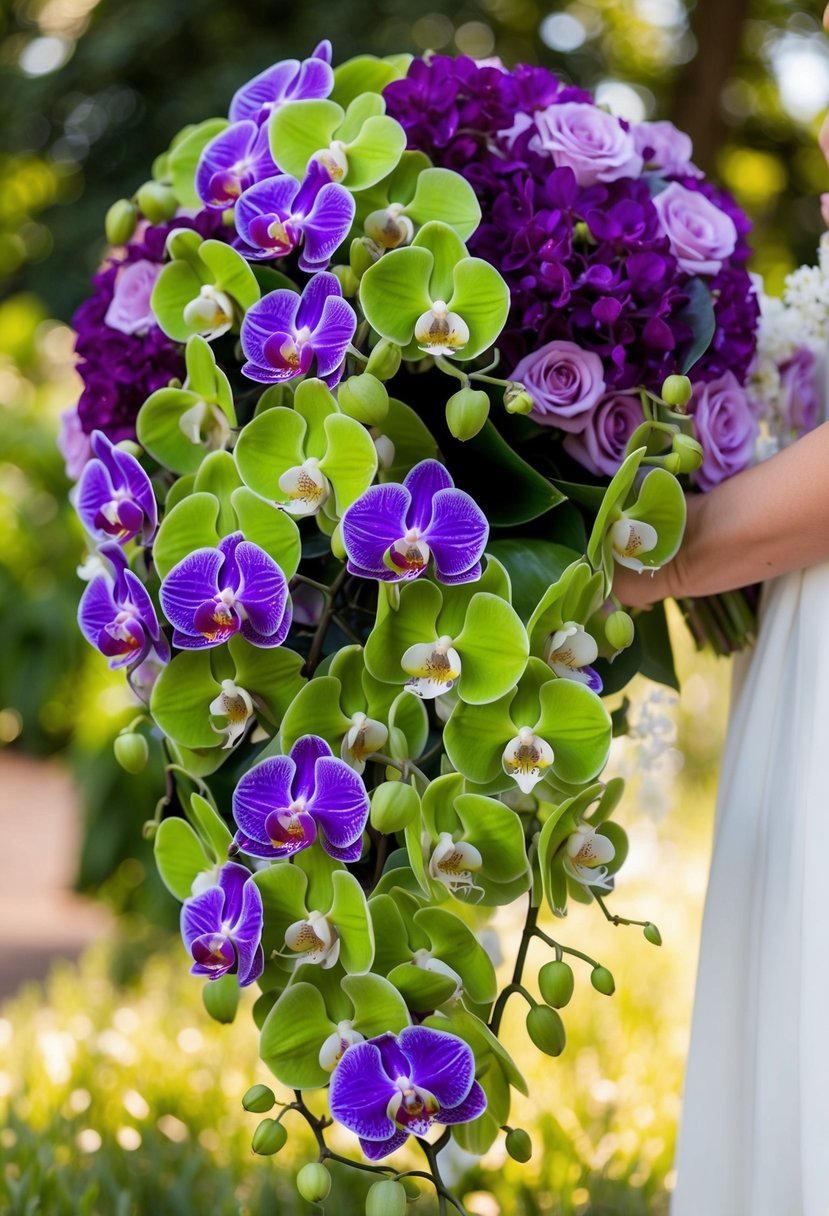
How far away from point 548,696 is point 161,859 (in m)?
0.34

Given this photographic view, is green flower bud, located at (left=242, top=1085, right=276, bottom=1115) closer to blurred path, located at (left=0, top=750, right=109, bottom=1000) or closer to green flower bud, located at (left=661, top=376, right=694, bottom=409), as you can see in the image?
green flower bud, located at (left=661, top=376, right=694, bottom=409)

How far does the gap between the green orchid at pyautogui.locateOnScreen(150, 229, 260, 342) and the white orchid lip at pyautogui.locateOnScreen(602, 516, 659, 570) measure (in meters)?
0.33

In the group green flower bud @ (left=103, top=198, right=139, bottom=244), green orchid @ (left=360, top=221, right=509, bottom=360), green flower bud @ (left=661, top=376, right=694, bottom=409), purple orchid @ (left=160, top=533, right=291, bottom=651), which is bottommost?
purple orchid @ (left=160, top=533, right=291, bottom=651)

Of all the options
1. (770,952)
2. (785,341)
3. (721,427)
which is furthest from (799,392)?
(770,952)

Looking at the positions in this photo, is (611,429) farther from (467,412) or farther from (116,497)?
(116,497)

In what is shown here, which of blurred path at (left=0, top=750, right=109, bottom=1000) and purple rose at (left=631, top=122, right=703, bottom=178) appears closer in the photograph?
purple rose at (left=631, top=122, right=703, bottom=178)

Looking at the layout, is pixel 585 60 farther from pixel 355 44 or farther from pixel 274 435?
pixel 274 435

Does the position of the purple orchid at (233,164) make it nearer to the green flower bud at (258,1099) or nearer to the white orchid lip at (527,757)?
the white orchid lip at (527,757)

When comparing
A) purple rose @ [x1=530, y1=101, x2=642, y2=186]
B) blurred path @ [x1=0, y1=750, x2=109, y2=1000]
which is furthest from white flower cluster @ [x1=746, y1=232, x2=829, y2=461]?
blurred path @ [x1=0, y1=750, x2=109, y2=1000]

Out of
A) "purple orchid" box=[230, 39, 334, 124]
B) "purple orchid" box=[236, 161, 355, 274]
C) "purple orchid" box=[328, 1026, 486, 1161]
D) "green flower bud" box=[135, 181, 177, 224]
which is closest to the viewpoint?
"purple orchid" box=[328, 1026, 486, 1161]

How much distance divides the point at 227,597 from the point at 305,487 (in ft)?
0.30

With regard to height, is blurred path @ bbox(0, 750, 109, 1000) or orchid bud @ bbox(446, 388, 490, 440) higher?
orchid bud @ bbox(446, 388, 490, 440)

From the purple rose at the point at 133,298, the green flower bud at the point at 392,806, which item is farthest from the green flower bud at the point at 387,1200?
the purple rose at the point at 133,298

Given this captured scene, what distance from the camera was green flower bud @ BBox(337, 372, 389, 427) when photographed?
2.62 feet
